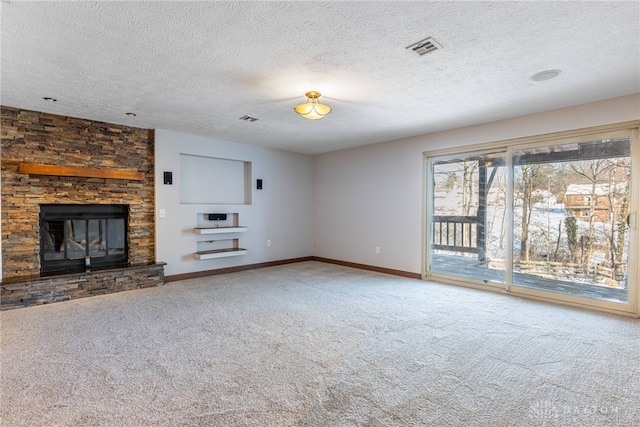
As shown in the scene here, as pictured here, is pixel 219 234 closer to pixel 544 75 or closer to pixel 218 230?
pixel 218 230

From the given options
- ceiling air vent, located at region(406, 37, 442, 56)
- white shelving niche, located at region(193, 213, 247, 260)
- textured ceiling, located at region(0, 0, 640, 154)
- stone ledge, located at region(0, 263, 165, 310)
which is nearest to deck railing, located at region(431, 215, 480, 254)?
textured ceiling, located at region(0, 0, 640, 154)

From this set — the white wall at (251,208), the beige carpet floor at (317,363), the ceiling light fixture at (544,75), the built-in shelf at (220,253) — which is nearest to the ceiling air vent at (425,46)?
the ceiling light fixture at (544,75)

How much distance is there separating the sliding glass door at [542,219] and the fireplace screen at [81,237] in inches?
190

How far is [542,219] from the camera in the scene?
4.16 m

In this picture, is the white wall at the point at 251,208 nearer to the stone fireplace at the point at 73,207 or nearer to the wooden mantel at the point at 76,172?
the stone fireplace at the point at 73,207

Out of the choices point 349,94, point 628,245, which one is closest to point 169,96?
point 349,94

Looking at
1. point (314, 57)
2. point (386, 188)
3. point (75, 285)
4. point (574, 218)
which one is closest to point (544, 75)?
point (574, 218)

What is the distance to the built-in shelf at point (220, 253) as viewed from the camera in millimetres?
5332

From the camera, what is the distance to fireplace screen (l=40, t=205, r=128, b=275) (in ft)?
14.1

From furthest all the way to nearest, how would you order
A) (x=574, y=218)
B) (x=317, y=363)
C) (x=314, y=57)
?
(x=574, y=218) < (x=314, y=57) < (x=317, y=363)

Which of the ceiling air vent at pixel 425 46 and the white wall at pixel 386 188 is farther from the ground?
the ceiling air vent at pixel 425 46

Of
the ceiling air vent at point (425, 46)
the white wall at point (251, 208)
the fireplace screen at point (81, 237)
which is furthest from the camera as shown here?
the white wall at point (251, 208)

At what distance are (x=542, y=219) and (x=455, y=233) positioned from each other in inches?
46.4

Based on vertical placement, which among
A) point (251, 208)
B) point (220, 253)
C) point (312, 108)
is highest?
point (312, 108)
